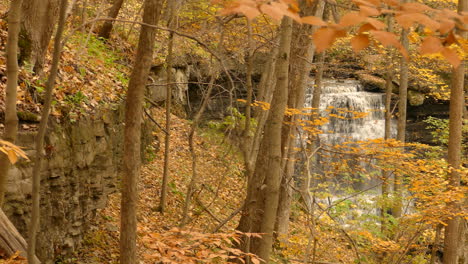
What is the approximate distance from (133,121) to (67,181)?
2351 mm

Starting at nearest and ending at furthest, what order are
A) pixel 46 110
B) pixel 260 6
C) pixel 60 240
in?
pixel 260 6
pixel 46 110
pixel 60 240

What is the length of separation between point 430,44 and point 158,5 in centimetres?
238

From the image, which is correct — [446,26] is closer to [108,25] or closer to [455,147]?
[455,147]

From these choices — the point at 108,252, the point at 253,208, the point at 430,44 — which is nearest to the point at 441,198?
the point at 253,208

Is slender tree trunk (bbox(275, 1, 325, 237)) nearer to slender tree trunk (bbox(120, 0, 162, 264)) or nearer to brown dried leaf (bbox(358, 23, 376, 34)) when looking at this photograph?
slender tree trunk (bbox(120, 0, 162, 264))

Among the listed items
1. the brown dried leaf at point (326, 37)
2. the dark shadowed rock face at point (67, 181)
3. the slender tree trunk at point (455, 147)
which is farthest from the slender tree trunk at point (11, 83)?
the slender tree trunk at point (455, 147)

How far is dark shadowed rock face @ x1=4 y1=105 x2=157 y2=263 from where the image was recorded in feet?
13.9

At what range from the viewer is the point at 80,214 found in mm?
5617

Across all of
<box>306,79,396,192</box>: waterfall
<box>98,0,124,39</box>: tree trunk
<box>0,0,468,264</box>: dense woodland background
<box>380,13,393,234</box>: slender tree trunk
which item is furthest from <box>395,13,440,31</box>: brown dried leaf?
<box>306,79,396,192</box>: waterfall

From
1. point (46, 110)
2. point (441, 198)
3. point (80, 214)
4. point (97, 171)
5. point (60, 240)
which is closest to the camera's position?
point (46, 110)

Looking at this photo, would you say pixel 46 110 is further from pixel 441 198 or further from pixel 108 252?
pixel 441 198

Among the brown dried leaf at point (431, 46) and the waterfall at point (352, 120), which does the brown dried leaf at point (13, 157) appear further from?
the waterfall at point (352, 120)

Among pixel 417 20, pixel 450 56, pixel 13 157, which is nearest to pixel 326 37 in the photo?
pixel 417 20

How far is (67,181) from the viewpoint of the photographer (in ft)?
17.0
